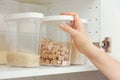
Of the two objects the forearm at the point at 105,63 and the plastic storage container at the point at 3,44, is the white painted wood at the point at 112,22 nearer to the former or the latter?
the forearm at the point at 105,63

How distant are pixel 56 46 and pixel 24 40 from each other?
0.11 metres

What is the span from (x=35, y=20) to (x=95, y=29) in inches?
10.8

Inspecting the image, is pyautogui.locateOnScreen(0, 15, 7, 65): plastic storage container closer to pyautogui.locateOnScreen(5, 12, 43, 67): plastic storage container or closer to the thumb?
pyautogui.locateOnScreen(5, 12, 43, 67): plastic storage container

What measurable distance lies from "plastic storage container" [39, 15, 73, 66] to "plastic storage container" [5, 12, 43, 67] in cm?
5

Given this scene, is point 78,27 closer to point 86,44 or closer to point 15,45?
point 86,44

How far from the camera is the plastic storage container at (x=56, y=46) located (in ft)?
2.53

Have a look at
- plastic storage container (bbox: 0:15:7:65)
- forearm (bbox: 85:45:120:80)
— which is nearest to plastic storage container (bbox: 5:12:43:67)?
plastic storage container (bbox: 0:15:7:65)

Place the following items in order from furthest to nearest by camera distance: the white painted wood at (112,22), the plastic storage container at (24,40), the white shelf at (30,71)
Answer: the white painted wood at (112,22)
the plastic storage container at (24,40)
the white shelf at (30,71)

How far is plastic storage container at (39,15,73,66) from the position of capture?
2.53 ft

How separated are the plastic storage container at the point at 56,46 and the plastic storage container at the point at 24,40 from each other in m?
0.05

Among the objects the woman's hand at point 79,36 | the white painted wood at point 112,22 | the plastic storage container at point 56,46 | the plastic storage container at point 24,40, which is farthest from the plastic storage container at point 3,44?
the white painted wood at point 112,22

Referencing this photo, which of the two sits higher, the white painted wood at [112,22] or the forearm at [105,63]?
the white painted wood at [112,22]

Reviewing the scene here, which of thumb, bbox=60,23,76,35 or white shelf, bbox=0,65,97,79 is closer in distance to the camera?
white shelf, bbox=0,65,97,79

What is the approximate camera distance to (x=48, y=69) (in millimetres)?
670
